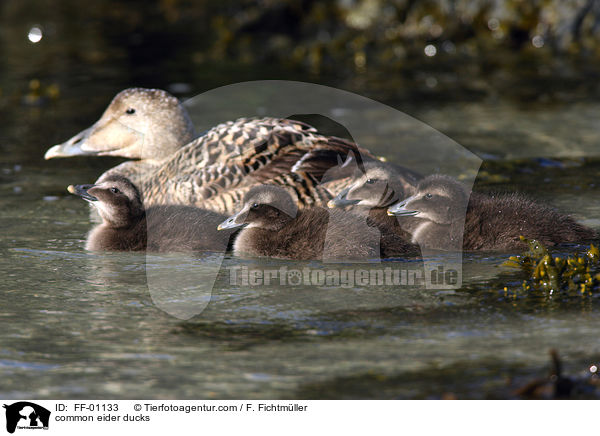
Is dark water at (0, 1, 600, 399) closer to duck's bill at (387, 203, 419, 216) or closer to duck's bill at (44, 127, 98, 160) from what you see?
duck's bill at (44, 127, 98, 160)

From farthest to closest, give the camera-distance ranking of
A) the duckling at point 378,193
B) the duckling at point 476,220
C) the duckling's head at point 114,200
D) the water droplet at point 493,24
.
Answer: the water droplet at point 493,24, the duckling's head at point 114,200, the duckling at point 378,193, the duckling at point 476,220

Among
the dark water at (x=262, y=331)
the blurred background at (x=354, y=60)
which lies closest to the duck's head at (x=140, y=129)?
the dark water at (x=262, y=331)

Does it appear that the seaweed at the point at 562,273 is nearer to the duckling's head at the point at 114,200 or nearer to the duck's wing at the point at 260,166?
the duck's wing at the point at 260,166

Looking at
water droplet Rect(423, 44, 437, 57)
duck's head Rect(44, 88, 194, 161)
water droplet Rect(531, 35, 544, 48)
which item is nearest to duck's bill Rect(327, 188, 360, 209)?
duck's head Rect(44, 88, 194, 161)

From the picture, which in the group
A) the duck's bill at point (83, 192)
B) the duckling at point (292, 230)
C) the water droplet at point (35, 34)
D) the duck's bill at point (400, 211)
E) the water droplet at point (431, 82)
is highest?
the water droplet at point (35, 34)

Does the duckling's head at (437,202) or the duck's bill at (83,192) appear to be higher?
the duck's bill at (83,192)

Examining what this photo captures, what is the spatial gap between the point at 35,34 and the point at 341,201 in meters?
9.59

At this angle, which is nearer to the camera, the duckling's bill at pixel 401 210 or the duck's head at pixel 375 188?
the duckling's bill at pixel 401 210

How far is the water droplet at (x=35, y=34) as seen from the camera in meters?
14.3

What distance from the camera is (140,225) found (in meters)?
6.37

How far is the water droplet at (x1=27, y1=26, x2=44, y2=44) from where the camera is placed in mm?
14252

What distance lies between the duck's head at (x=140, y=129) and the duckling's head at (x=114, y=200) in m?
0.81

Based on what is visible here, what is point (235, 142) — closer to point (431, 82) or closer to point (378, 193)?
point (378, 193)

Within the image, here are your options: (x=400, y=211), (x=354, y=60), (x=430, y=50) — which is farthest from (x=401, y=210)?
(x=430, y=50)
